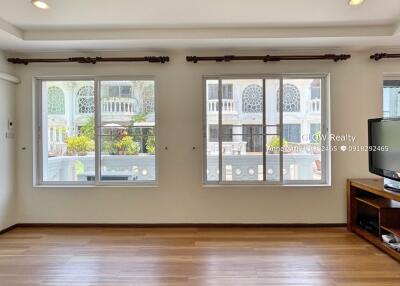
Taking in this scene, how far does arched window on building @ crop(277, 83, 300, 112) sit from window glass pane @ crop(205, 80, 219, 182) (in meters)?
0.93

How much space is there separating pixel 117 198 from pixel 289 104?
2650mm

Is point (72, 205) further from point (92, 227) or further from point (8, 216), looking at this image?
point (8, 216)

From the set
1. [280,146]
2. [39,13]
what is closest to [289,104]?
[280,146]

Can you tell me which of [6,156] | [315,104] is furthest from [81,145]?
[315,104]

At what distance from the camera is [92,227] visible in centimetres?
417

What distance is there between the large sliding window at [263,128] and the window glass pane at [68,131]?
1.62 m

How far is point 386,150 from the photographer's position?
11.0ft

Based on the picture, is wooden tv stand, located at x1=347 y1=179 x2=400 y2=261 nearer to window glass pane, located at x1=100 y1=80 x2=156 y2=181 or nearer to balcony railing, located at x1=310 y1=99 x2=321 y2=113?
balcony railing, located at x1=310 y1=99 x2=321 y2=113

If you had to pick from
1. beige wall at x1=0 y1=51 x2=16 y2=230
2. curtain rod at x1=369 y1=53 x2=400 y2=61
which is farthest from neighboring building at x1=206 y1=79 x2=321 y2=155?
beige wall at x1=0 y1=51 x2=16 y2=230

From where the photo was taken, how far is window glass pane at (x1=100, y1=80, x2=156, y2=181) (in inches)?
167

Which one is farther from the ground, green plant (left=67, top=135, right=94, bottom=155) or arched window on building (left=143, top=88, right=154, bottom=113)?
arched window on building (left=143, top=88, right=154, bottom=113)

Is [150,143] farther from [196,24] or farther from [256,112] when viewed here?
[196,24]

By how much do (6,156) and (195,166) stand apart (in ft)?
8.04

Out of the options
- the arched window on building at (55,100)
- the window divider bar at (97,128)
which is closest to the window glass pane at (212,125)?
the window divider bar at (97,128)
